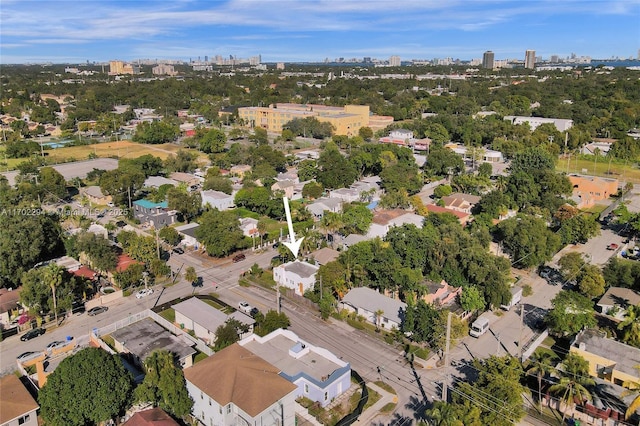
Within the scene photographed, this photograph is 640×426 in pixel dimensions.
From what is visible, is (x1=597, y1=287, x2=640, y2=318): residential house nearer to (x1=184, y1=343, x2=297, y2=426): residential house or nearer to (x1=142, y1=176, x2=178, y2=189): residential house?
(x1=184, y1=343, x2=297, y2=426): residential house

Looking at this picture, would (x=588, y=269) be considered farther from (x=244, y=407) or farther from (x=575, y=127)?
(x=575, y=127)

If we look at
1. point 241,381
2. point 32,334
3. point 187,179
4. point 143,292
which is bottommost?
point 32,334

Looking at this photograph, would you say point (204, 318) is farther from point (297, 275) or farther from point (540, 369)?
point (540, 369)

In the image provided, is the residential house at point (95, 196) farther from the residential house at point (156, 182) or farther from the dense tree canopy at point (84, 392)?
the dense tree canopy at point (84, 392)

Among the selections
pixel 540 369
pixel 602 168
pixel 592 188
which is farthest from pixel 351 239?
pixel 602 168

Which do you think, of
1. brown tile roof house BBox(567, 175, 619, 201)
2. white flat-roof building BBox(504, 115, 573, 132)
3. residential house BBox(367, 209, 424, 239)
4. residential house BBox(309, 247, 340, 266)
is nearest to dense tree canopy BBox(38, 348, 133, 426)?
residential house BBox(309, 247, 340, 266)
